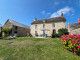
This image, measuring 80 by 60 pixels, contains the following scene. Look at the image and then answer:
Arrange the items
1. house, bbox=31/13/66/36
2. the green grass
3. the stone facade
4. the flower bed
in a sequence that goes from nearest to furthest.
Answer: the green grass
the flower bed
house, bbox=31/13/66/36
the stone facade

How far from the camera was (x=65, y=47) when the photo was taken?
1709 centimetres

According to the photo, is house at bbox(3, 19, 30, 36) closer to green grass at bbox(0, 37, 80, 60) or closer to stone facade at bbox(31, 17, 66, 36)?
stone facade at bbox(31, 17, 66, 36)

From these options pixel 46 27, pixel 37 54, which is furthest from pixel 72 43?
pixel 46 27

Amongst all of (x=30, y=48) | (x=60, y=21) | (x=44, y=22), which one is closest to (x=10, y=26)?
(x=44, y=22)

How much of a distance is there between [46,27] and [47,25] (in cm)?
80

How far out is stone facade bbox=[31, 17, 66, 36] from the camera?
169 ft

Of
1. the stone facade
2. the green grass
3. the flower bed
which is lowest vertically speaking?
the green grass

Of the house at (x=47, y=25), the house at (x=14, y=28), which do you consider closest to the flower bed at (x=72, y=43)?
the house at (x=47, y=25)

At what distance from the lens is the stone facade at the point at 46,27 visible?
169ft

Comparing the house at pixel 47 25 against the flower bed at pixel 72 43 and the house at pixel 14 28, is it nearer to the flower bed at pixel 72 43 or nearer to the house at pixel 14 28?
the house at pixel 14 28

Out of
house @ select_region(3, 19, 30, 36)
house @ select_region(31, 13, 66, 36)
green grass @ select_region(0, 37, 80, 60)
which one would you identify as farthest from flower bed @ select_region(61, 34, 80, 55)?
house @ select_region(3, 19, 30, 36)

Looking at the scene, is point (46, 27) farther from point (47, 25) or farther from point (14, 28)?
point (14, 28)

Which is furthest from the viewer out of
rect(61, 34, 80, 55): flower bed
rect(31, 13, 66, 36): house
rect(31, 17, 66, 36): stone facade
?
rect(31, 17, 66, 36): stone facade

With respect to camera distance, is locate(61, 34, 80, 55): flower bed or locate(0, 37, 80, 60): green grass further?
locate(61, 34, 80, 55): flower bed
